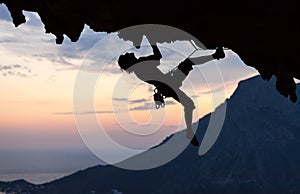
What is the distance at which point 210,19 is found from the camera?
8391 mm

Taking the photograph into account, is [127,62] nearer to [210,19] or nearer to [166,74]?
[166,74]

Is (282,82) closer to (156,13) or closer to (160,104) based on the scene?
(160,104)

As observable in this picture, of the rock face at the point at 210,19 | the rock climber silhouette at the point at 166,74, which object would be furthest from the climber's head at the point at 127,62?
the rock face at the point at 210,19

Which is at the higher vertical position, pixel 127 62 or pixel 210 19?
pixel 210 19

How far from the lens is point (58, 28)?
9.88 meters

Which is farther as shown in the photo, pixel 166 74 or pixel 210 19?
pixel 166 74

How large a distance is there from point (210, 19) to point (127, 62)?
8.38ft

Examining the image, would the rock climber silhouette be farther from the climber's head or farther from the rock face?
the rock face

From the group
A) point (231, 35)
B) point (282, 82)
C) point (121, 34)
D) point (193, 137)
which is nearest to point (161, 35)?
point (121, 34)

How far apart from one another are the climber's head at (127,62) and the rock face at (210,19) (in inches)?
43.0

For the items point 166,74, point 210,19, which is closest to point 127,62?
point 166,74

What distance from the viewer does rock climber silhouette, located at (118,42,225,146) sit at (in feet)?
33.9

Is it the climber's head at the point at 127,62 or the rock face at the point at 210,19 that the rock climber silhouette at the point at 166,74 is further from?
the rock face at the point at 210,19

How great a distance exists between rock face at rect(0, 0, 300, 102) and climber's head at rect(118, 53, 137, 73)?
1.09m
